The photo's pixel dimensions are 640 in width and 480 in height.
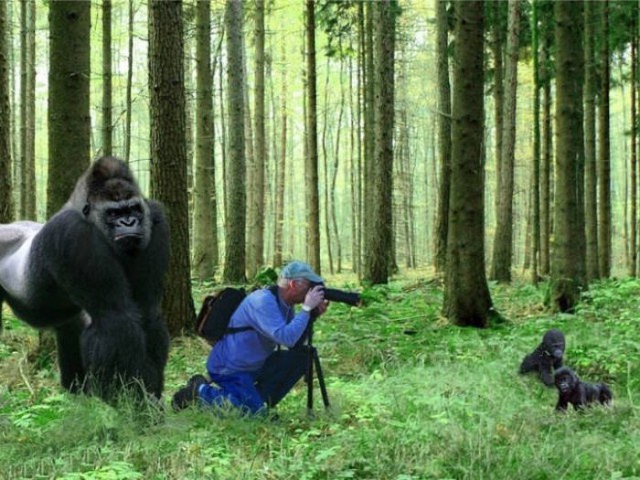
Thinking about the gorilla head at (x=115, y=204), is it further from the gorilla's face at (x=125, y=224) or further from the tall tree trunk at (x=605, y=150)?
the tall tree trunk at (x=605, y=150)

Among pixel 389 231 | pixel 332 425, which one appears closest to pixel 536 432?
pixel 332 425

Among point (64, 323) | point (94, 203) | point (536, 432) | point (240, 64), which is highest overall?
point (240, 64)

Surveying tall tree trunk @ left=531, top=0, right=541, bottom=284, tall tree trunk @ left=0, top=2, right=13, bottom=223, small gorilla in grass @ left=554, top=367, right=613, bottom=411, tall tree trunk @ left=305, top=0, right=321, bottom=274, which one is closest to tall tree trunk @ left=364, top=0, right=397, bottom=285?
tall tree trunk @ left=305, top=0, right=321, bottom=274

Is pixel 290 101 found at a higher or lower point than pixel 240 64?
higher

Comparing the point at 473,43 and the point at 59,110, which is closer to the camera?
the point at 59,110

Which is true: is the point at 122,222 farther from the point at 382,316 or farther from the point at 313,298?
the point at 382,316

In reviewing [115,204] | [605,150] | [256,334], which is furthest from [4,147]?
[605,150]

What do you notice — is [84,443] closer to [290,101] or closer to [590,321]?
[590,321]

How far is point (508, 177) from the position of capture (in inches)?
541

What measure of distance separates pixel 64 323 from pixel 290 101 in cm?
2617

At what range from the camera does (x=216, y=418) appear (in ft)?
13.5

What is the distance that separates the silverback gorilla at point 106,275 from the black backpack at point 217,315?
28 centimetres

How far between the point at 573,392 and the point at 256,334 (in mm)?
2123

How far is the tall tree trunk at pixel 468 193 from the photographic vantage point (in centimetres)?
Answer: 818
